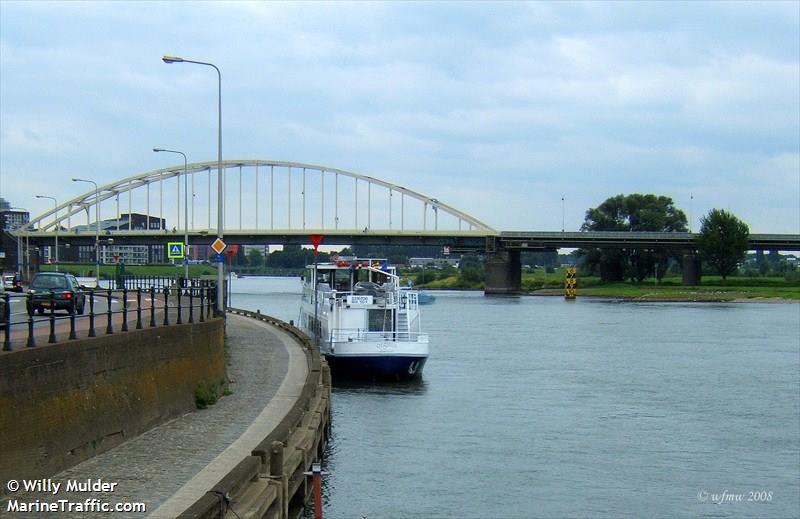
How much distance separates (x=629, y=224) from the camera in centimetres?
15512

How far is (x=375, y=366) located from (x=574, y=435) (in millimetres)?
11946

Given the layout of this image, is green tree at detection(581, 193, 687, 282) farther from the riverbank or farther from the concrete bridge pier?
the concrete bridge pier

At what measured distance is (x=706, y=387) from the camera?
127 ft

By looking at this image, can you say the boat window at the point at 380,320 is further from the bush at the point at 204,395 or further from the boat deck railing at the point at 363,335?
the bush at the point at 204,395

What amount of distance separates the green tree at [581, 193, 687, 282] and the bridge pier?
8.78 meters

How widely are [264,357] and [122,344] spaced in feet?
50.9

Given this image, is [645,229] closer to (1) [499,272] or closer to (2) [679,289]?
Result: (2) [679,289]

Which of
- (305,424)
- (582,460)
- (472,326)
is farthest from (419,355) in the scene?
(472,326)

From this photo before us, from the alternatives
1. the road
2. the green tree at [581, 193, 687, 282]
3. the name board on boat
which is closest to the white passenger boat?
the name board on boat

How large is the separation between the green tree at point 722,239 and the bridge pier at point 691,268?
1172 mm

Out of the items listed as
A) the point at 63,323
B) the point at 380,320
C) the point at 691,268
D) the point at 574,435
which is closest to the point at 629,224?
the point at 691,268

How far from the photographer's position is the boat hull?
126 feet

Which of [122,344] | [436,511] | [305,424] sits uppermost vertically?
[122,344]

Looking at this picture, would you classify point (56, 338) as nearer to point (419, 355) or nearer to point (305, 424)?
point (305, 424)
